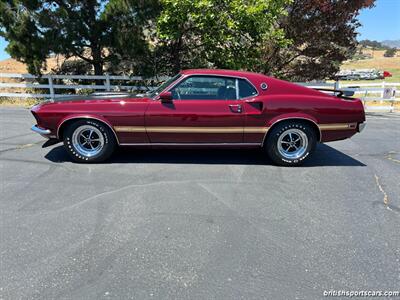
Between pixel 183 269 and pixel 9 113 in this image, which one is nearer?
pixel 183 269

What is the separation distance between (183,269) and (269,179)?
7.65 feet

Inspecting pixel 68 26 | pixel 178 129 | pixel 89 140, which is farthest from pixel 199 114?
pixel 68 26

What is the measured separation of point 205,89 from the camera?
5.04 meters

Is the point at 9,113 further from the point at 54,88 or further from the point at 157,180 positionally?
the point at 157,180

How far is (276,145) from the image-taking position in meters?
5.16

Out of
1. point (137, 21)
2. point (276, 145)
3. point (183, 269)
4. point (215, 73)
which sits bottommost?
point (183, 269)

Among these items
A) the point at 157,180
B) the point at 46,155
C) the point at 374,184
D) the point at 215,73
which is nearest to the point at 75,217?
the point at 157,180

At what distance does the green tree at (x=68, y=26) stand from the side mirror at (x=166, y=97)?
7.51 m

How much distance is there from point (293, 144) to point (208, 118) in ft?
4.62

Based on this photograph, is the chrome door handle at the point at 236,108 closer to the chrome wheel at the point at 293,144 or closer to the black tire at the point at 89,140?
the chrome wheel at the point at 293,144

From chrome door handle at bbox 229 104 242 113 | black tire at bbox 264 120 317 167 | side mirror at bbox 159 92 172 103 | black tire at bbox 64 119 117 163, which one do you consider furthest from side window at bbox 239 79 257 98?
black tire at bbox 64 119 117 163

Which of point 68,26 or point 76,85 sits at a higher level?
point 68,26

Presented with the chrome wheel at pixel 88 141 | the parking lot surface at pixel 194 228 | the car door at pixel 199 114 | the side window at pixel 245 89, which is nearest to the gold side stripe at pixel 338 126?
the parking lot surface at pixel 194 228

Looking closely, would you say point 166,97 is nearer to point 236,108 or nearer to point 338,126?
point 236,108
